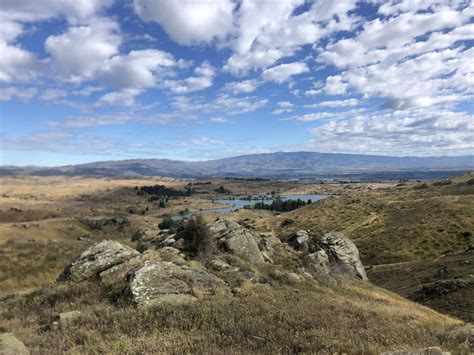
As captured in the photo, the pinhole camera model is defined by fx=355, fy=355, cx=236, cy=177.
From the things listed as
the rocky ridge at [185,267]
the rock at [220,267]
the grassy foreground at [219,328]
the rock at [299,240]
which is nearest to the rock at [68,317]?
the grassy foreground at [219,328]

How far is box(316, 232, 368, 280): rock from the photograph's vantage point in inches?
1334

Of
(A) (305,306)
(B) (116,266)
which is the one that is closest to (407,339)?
(A) (305,306)

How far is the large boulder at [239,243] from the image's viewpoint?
81.9ft

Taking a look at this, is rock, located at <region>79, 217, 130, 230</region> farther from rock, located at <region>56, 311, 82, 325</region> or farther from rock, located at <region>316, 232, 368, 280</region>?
rock, located at <region>56, 311, 82, 325</region>

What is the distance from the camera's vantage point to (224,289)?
45.3 feet

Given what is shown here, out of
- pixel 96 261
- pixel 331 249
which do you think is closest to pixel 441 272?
pixel 331 249

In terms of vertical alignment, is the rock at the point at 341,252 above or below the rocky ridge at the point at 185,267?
below

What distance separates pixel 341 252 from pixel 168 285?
25734 millimetres

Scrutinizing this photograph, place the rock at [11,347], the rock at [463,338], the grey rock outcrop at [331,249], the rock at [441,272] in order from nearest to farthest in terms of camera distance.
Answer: the rock at [11,347], the rock at [463,338], the grey rock outcrop at [331,249], the rock at [441,272]

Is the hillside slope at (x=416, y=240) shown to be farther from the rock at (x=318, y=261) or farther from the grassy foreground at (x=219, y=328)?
the grassy foreground at (x=219, y=328)

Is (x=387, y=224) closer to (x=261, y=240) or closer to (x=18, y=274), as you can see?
(x=261, y=240)

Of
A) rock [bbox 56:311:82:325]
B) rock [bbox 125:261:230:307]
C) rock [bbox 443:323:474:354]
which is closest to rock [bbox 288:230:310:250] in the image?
rock [bbox 125:261:230:307]

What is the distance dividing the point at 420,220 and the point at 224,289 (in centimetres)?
7090

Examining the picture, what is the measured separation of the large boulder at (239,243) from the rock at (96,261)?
28.9ft
